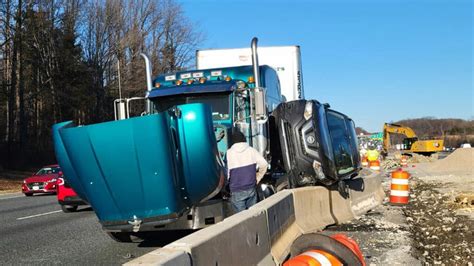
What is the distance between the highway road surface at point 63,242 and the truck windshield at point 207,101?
2417 mm

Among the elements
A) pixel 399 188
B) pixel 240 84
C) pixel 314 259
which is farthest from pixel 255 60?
pixel 399 188

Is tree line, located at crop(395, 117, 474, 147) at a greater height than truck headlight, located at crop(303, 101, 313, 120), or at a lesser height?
lesser

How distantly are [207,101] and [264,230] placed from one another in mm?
3440

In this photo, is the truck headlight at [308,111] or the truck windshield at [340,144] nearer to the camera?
the truck headlight at [308,111]

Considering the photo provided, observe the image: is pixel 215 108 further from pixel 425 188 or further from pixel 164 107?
pixel 425 188

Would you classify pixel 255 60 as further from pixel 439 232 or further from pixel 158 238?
pixel 439 232

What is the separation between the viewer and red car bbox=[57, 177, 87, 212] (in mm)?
13727

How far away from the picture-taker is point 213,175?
694cm

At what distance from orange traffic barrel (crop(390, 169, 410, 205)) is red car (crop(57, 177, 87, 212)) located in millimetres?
8040

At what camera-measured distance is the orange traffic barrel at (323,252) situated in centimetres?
432

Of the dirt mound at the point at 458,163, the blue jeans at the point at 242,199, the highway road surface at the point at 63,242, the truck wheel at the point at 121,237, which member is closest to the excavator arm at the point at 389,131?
the dirt mound at the point at 458,163

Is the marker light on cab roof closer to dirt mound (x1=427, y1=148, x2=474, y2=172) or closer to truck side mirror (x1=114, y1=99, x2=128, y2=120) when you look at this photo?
truck side mirror (x1=114, y1=99, x2=128, y2=120)

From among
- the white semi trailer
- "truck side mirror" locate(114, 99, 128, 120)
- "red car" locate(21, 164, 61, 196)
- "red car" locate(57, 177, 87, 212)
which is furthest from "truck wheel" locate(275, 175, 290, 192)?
"red car" locate(21, 164, 61, 196)

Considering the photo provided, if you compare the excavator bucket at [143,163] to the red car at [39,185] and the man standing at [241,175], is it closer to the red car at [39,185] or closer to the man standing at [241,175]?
the man standing at [241,175]
